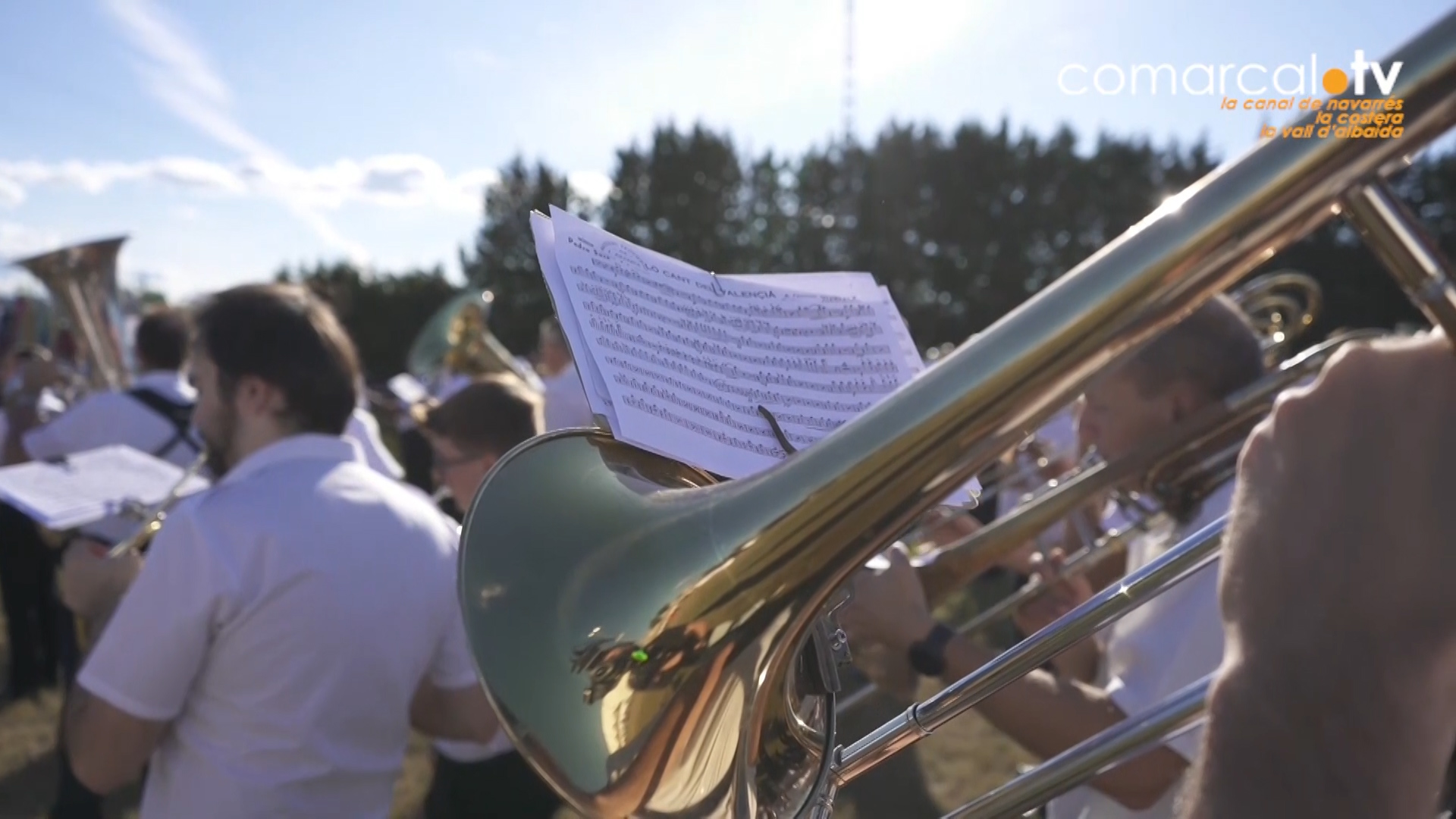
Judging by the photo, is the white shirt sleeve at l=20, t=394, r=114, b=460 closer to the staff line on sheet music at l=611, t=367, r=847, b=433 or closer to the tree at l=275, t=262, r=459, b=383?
the staff line on sheet music at l=611, t=367, r=847, b=433

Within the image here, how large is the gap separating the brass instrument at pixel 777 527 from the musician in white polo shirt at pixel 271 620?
774mm

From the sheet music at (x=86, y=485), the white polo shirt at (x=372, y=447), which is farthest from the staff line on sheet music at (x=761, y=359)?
the white polo shirt at (x=372, y=447)

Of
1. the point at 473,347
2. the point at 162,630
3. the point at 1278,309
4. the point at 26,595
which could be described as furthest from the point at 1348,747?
the point at 473,347

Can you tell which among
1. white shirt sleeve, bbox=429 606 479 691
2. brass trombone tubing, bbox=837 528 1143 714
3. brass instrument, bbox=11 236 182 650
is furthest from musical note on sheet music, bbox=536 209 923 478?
brass instrument, bbox=11 236 182 650

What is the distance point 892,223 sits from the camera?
2303 cm

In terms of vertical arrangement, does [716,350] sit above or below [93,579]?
above

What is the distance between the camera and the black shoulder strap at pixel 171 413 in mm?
3277

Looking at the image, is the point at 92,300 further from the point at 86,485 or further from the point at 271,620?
the point at 271,620

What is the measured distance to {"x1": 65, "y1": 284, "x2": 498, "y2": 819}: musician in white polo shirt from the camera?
140cm

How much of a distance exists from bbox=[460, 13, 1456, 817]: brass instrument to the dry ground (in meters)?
2.85

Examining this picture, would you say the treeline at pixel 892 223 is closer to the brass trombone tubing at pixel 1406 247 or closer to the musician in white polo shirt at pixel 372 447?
the musician in white polo shirt at pixel 372 447

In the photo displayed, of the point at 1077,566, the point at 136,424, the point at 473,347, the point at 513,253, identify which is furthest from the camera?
the point at 513,253

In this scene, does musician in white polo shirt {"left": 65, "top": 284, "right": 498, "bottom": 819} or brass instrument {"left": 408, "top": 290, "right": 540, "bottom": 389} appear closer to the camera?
musician in white polo shirt {"left": 65, "top": 284, "right": 498, "bottom": 819}

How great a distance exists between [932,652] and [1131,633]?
342 millimetres
